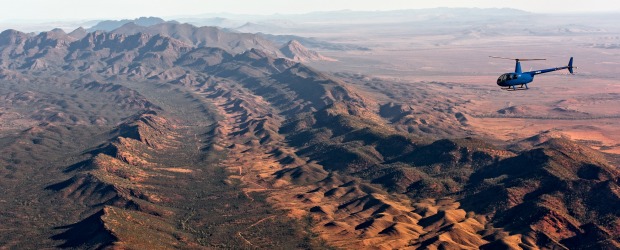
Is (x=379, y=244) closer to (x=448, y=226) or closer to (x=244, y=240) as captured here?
(x=448, y=226)

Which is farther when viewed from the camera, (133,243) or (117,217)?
(117,217)

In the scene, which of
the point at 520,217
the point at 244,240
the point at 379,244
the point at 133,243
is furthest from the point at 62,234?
the point at 520,217

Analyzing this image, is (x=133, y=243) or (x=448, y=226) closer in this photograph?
(x=133, y=243)

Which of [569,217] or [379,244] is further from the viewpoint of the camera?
[569,217]

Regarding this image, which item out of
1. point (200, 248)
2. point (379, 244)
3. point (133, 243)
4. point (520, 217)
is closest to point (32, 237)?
point (133, 243)

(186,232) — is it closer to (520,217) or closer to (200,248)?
(200,248)

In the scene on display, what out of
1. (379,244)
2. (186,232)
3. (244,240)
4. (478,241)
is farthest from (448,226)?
(186,232)

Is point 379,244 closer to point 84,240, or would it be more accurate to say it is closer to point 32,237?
point 84,240
